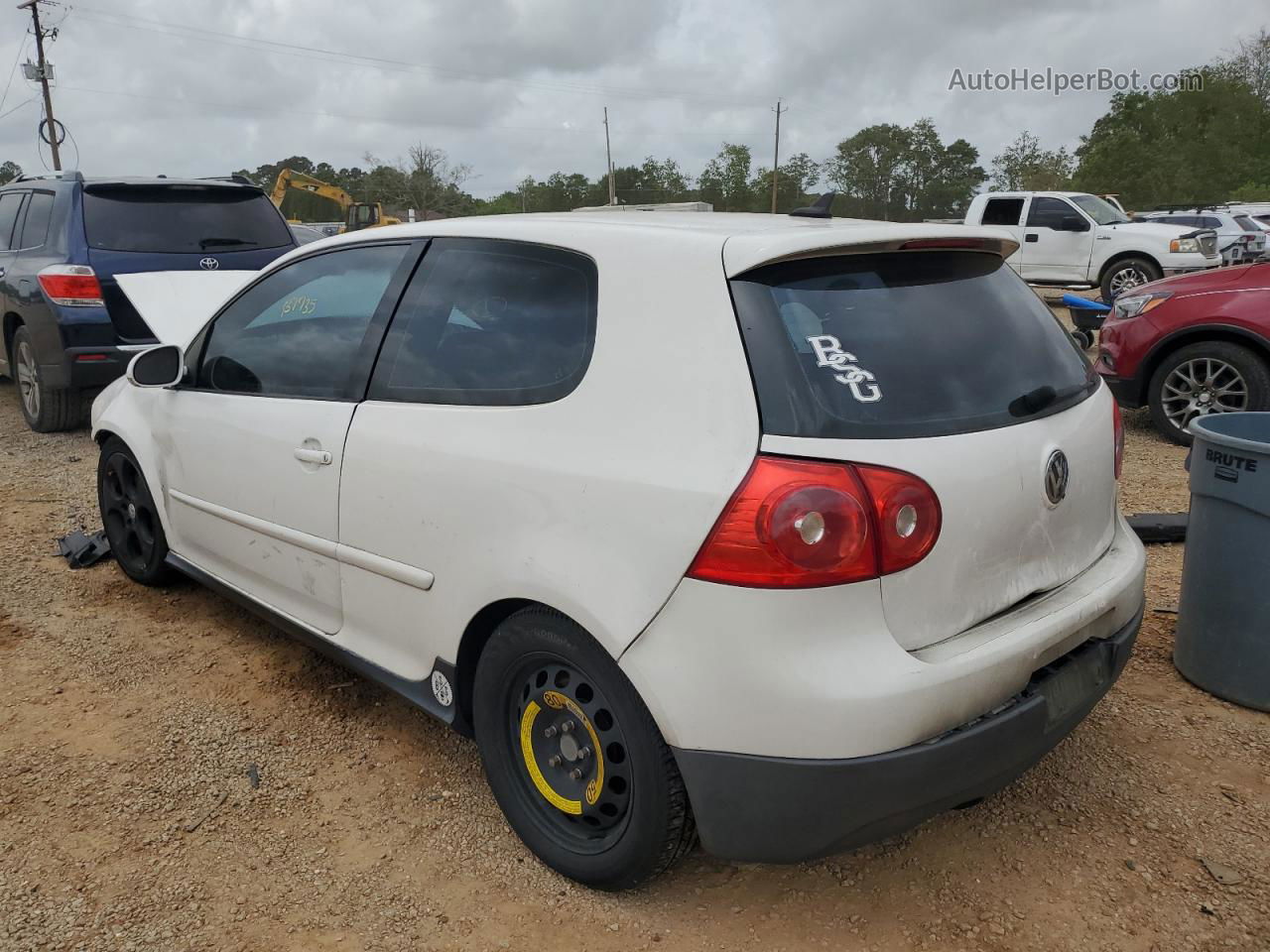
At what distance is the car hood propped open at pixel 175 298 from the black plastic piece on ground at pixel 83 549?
1.05 metres

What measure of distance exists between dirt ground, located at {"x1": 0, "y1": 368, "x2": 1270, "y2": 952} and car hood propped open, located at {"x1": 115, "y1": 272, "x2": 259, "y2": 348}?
1.82 meters

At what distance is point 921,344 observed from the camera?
217 centimetres

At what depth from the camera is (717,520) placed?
1.91 metres

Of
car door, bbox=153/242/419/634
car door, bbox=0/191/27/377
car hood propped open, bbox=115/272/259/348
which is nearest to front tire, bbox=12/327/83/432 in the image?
car door, bbox=0/191/27/377

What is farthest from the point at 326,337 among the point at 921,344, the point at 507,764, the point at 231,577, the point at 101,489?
the point at 101,489

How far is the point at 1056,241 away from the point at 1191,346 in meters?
10.1

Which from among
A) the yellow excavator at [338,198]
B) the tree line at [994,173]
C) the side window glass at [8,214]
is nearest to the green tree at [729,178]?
the tree line at [994,173]

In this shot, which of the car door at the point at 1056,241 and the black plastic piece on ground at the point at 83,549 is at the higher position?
the car door at the point at 1056,241

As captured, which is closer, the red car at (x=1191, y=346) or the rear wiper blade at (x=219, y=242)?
the red car at (x=1191, y=346)

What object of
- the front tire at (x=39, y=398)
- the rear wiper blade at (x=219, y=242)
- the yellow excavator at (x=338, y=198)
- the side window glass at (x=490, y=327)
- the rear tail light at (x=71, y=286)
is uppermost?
the yellow excavator at (x=338, y=198)

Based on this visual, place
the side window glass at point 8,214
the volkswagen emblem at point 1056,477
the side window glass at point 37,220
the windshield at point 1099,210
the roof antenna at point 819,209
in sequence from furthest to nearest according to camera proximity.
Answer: the windshield at point 1099,210, the side window glass at point 8,214, the side window glass at point 37,220, the roof antenna at point 819,209, the volkswagen emblem at point 1056,477

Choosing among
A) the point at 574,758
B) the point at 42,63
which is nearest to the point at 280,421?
the point at 574,758

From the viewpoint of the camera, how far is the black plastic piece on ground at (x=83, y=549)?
4668 millimetres

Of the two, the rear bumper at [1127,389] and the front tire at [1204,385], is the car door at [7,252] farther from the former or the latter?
the front tire at [1204,385]
